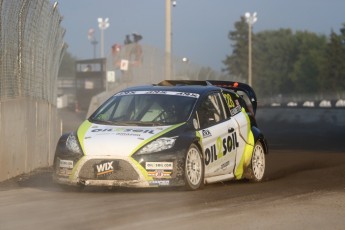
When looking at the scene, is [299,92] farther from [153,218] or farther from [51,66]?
[153,218]

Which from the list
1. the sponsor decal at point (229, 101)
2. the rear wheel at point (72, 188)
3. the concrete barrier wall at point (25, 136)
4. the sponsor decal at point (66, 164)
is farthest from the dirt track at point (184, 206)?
the sponsor decal at point (229, 101)

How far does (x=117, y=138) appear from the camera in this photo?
36.9 ft

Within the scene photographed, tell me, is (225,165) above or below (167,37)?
below

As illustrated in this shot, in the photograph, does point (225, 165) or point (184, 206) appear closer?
point (184, 206)

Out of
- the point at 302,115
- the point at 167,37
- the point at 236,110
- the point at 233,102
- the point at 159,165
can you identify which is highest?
the point at 167,37

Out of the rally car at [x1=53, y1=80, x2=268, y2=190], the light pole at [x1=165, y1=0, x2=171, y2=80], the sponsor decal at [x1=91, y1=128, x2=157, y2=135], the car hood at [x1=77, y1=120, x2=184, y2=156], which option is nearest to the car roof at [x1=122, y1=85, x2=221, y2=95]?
→ the rally car at [x1=53, y1=80, x2=268, y2=190]

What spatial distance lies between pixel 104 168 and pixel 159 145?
2.27ft

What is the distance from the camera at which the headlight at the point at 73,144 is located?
11.4 meters

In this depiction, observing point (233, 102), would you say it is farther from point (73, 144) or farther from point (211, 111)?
point (73, 144)

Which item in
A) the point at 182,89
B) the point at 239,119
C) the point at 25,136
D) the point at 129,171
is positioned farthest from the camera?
the point at 25,136

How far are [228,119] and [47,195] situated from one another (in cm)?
317

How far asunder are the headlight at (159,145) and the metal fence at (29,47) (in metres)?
3.13

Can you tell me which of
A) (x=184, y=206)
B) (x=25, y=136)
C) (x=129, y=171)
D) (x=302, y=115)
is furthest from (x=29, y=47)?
(x=302, y=115)

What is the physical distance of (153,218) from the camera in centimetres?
869
